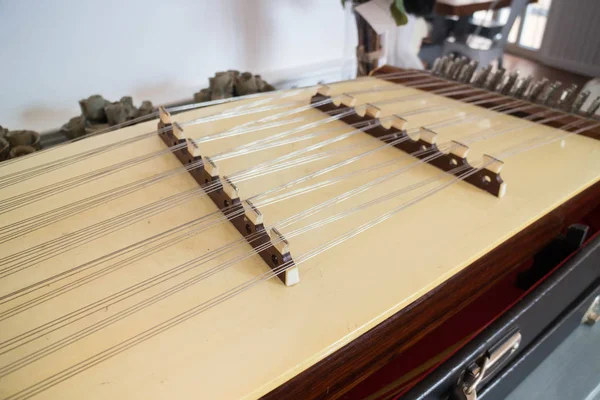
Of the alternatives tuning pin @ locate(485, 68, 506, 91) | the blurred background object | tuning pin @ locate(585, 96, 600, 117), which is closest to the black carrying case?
tuning pin @ locate(585, 96, 600, 117)

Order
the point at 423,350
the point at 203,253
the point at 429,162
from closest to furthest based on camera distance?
1. the point at 203,253
2. the point at 423,350
3. the point at 429,162

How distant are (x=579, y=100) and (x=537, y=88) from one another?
0.09 metres

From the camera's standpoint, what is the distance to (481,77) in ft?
3.45

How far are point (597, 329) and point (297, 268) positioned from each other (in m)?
0.61

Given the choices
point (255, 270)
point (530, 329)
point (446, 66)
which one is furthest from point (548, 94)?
point (255, 270)

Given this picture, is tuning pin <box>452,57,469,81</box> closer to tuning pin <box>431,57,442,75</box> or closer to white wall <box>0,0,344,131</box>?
tuning pin <box>431,57,442,75</box>

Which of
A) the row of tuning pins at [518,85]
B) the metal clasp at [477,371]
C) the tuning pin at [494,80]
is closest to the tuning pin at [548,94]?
the row of tuning pins at [518,85]

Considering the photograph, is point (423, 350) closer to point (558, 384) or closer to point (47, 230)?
point (558, 384)

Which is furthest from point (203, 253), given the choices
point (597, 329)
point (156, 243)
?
point (597, 329)

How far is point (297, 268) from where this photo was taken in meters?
0.50

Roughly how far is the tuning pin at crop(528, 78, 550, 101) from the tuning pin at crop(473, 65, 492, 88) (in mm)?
112

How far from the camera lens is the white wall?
3.25ft

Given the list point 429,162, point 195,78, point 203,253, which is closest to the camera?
point 203,253

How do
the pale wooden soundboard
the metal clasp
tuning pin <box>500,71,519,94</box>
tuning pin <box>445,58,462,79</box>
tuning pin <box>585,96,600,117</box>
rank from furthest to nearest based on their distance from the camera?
tuning pin <box>445,58,462,79</box>
tuning pin <box>500,71,519,94</box>
tuning pin <box>585,96,600,117</box>
the metal clasp
the pale wooden soundboard
